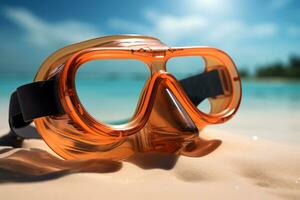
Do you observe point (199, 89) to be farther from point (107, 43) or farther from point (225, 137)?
point (107, 43)

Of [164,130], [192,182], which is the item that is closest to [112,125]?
[164,130]

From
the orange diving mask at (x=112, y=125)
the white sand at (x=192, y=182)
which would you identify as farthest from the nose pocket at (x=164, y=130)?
the white sand at (x=192, y=182)

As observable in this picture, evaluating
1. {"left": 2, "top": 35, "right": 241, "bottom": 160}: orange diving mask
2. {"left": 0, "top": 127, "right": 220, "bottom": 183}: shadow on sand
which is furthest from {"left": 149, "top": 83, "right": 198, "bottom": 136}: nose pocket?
{"left": 0, "top": 127, "right": 220, "bottom": 183}: shadow on sand

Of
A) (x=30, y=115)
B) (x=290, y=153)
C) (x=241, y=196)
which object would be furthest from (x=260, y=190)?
(x=30, y=115)

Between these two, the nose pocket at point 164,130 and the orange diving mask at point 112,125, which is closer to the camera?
the orange diving mask at point 112,125

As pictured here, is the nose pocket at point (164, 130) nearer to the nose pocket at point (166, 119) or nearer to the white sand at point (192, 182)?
the nose pocket at point (166, 119)

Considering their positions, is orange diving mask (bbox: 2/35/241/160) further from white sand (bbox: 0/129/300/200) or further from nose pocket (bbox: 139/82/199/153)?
white sand (bbox: 0/129/300/200)

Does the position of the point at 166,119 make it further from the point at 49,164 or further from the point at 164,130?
the point at 49,164
